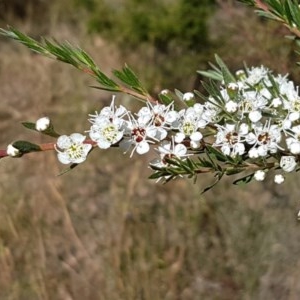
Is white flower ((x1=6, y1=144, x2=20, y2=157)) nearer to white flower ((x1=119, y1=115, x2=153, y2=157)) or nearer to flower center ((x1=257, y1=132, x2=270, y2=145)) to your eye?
white flower ((x1=119, y1=115, x2=153, y2=157))

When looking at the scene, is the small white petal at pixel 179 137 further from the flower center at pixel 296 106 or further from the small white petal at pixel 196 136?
the flower center at pixel 296 106

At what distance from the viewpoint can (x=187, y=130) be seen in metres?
0.72

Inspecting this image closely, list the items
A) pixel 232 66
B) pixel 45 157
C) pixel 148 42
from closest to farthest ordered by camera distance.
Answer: pixel 45 157, pixel 232 66, pixel 148 42

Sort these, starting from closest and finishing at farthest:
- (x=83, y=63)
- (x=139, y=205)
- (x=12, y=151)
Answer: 1. (x=12, y=151)
2. (x=83, y=63)
3. (x=139, y=205)

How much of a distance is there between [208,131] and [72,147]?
14 cm

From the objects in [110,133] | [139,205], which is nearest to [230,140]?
[110,133]

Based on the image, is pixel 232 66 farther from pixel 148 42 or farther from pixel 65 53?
pixel 65 53

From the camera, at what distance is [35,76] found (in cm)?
393

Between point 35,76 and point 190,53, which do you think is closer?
point 190,53

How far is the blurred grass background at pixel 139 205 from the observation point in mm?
2000

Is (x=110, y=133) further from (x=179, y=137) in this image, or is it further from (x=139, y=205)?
(x=139, y=205)

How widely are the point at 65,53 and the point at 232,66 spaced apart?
256 centimetres

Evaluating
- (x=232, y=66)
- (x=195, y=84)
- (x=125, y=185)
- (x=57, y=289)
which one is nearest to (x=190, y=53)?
(x=195, y=84)

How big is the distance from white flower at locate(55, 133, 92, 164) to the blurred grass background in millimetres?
1157
